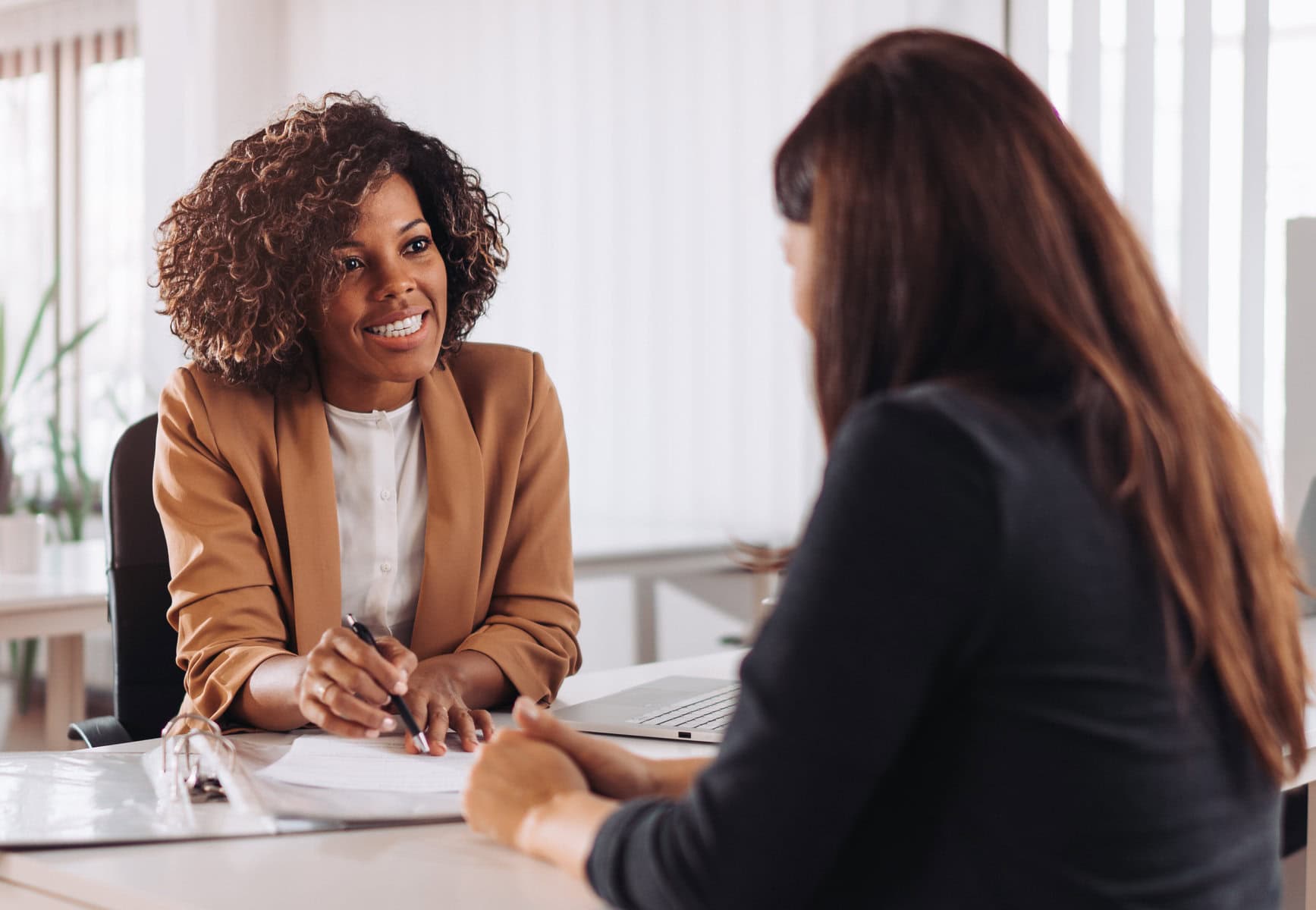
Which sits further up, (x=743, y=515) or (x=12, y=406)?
(x=12, y=406)

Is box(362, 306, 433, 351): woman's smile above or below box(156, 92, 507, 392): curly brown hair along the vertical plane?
below

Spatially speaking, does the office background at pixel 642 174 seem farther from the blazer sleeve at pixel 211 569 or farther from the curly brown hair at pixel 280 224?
the blazer sleeve at pixel 211 569

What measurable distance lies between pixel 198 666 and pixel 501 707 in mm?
339

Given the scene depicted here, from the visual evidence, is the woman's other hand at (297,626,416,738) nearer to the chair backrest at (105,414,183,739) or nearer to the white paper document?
the white paper document

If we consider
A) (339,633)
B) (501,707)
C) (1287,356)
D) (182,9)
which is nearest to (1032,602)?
(339,633)

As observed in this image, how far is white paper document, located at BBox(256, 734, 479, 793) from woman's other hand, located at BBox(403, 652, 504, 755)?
19mm

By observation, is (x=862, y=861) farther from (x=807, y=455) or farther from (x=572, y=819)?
(x=807, y=455)

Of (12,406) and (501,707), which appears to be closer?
(501,707)

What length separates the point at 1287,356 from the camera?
2.29 metres

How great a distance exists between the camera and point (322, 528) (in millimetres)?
1501

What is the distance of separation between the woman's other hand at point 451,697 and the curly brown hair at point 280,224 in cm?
45

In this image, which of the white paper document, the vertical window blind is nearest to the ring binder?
the white paper document

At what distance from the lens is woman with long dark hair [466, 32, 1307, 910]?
0.67 metres

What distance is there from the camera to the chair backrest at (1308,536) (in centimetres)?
202
